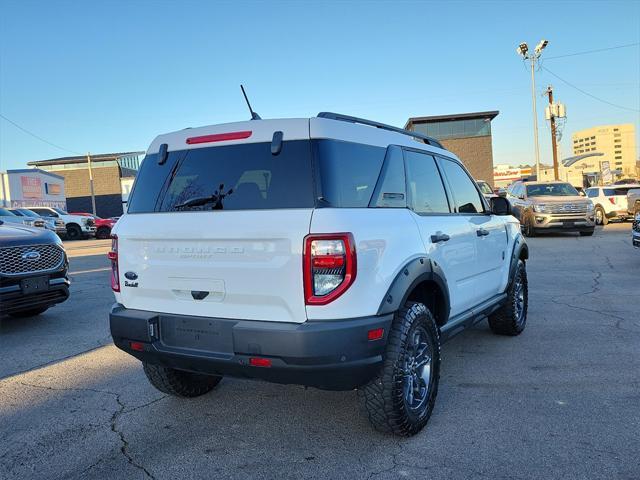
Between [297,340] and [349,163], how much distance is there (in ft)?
3.57

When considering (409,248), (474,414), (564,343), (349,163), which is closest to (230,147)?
(349,163)

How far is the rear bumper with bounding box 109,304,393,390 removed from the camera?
271 cm

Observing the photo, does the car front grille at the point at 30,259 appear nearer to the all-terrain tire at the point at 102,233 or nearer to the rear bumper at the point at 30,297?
the rear bumper at the point at 30,297

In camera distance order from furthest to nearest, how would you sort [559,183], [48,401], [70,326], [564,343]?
[559,183]
[70,326]
[564,343]
[48,401]

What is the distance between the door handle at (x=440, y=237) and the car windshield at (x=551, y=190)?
1480cm

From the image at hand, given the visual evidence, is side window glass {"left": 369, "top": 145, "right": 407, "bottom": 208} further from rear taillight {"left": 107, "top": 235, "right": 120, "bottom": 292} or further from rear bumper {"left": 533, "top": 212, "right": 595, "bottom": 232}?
rear bumper {"left": 533, "top": 212, "right": 595, "bottom": 232}

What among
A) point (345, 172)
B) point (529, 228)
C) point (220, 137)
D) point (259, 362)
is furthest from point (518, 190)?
point (259, 362)

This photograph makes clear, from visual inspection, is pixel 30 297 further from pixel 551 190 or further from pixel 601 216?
pixel 601 216

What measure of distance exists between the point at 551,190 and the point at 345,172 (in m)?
16.3

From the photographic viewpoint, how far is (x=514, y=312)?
212 inches

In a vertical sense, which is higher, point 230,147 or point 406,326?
point 230,147

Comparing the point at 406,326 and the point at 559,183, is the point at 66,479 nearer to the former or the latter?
the point at 406,326

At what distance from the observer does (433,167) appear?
13.7 ft

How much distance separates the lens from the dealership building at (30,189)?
36938 mm
